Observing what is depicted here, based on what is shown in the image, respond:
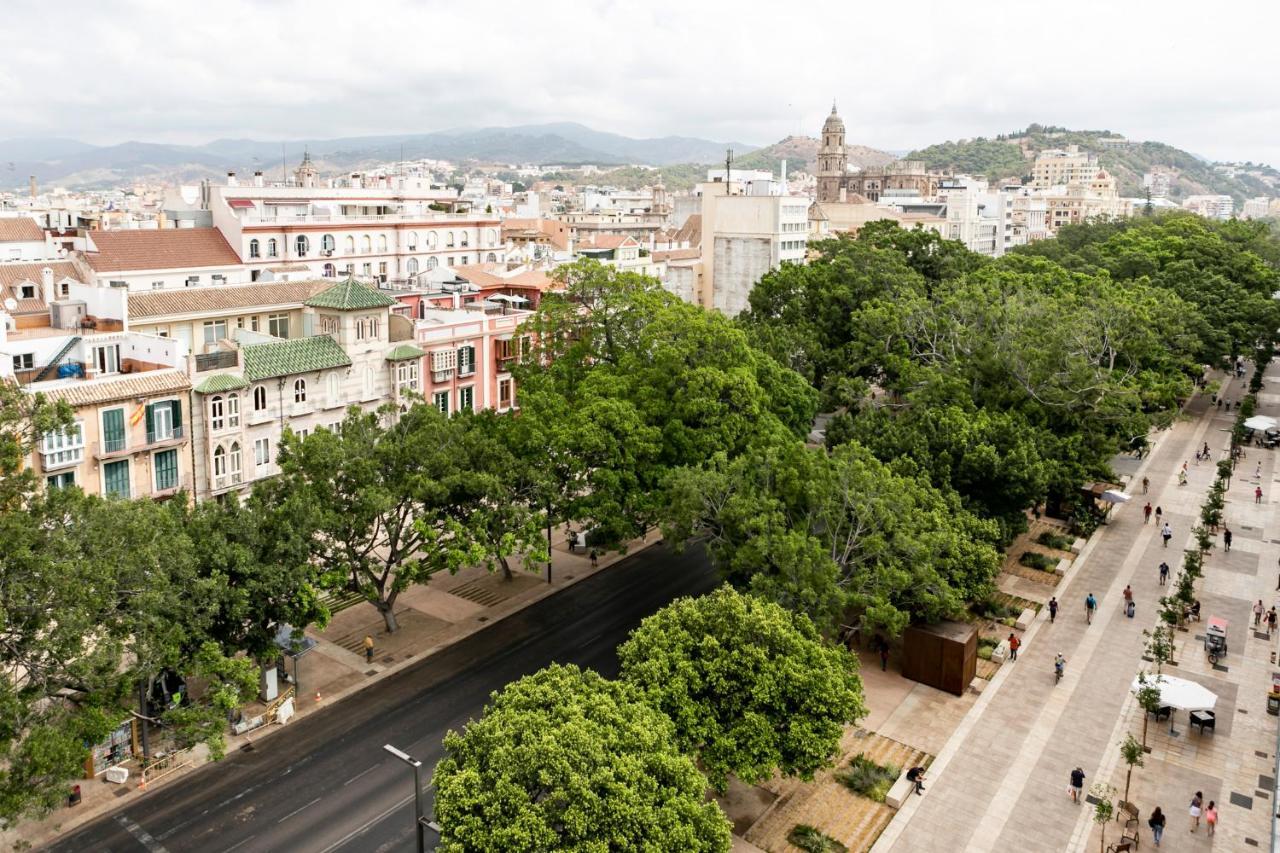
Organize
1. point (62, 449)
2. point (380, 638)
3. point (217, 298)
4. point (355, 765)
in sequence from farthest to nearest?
point (217, 298)
point (380, 638)
point (62, 449)
point (355, 765)

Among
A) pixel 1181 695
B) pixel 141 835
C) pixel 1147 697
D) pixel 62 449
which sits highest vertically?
pixel 62 449

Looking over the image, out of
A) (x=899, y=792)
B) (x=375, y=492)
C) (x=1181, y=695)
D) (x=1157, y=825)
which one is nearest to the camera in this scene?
(x=1157, y=825)

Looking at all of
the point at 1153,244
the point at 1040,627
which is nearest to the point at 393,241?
the point at 1040,627

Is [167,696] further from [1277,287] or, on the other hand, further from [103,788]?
[1277,287]

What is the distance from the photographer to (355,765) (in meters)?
34.7

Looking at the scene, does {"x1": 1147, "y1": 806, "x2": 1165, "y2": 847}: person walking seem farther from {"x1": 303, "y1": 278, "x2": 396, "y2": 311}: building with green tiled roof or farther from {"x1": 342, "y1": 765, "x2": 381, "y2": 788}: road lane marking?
{"x1": 303, "y1": 278, "x2": 396, "y2": 311}: building with green tiled roof

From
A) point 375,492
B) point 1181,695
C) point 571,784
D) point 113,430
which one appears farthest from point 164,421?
point 1181,695

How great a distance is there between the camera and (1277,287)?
3816 inches

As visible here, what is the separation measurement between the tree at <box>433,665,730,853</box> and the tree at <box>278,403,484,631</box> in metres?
14.6

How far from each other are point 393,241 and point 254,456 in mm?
41801

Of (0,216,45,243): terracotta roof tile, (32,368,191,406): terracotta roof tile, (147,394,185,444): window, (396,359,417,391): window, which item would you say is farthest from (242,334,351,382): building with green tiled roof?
(0,216,45,243): terracotta roof tile

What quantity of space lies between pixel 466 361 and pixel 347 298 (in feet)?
33.2

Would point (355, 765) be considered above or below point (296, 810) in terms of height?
above

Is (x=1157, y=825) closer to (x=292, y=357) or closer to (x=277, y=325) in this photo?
(x=292, y=357)
